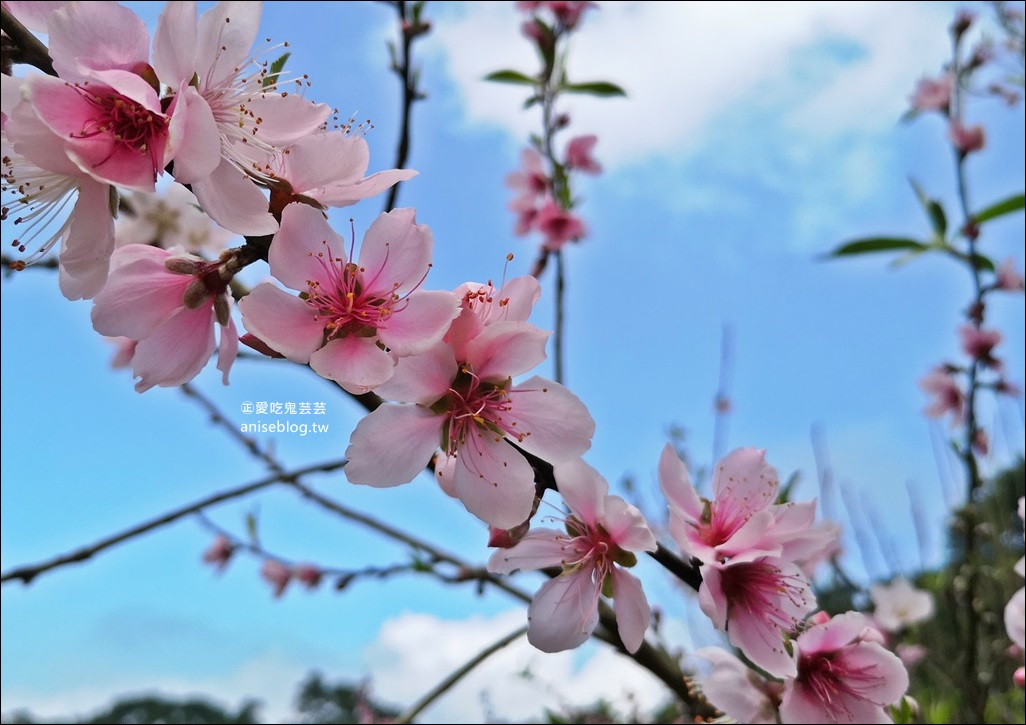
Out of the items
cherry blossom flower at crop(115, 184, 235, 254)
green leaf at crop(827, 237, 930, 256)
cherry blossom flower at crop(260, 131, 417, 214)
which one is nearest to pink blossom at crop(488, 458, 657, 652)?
cherry blossom flower at crop(260, 131, 417, 214)

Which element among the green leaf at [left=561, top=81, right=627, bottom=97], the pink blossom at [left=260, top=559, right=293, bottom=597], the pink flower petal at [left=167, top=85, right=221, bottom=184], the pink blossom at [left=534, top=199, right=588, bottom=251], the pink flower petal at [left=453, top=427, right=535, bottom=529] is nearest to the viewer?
the pink flower petal at [left=167, top=85, right=221, bottom=184]

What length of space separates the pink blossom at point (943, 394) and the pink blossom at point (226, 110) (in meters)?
2.73

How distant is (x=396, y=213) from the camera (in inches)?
26.9

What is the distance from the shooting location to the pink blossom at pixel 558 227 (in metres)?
2.15

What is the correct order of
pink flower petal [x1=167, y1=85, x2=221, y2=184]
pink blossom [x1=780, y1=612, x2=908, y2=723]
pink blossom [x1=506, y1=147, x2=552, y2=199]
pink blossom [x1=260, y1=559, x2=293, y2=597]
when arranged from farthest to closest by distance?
pink blossom [x1=260, y1=559, x2=293, y2=597], pink blossom [x1=506, y1=147, x2=552, y2=199], pink blossom [x1=780, y1=612, x2=908, y2=723], pink flower petal [x1=167, y1=85, x2=221, y2=184]

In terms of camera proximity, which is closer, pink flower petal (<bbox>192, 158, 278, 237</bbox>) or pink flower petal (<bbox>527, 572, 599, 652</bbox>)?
pink flower petal (<bbox>192, 158, 278, 237</bbox>)

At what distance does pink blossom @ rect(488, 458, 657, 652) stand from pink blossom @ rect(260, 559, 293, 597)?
193 cm

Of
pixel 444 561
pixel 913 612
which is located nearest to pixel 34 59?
pixel 444 561

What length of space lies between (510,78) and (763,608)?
1.61m

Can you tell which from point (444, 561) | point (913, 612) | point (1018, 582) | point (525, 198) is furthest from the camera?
point (1018, 582)

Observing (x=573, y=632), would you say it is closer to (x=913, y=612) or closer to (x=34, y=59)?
(x=34, y=59)

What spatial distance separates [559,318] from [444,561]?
0.62 m

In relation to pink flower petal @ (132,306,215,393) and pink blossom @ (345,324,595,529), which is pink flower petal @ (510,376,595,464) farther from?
pink flower petal @ (132,306,215,393)

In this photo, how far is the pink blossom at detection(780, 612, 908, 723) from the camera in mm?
901
